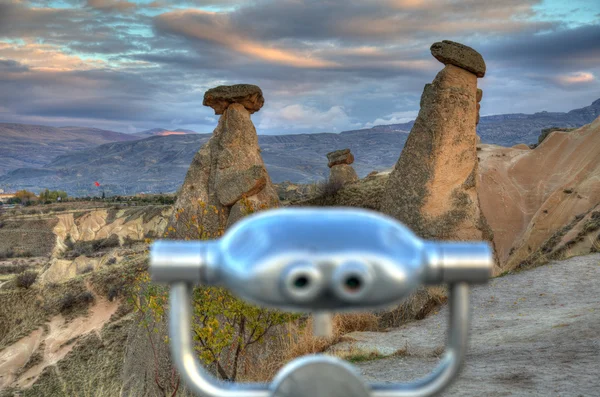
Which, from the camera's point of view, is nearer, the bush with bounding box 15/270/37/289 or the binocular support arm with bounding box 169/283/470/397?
the binocular support arm with bounding box 169/283/470/397

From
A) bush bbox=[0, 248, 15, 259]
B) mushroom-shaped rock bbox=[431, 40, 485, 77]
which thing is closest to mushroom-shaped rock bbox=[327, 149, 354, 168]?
mushroom-shaped rock bbox=[431, 40, 485, 77]

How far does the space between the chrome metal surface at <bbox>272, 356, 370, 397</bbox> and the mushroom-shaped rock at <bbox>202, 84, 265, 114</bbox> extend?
12.8m

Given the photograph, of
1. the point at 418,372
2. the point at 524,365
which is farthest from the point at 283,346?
the point at 524,365

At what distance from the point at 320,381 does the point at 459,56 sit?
12.9 meters

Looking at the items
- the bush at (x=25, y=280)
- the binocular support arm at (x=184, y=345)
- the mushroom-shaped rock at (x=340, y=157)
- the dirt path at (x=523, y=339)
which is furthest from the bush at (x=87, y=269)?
the binocular support arm at (x=184, y=345)

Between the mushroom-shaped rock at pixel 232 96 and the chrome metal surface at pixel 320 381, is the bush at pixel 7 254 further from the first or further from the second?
the chrome metal surface at pixel 320 381

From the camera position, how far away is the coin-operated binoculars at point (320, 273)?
3.33ft

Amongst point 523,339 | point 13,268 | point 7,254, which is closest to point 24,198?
point 7,254

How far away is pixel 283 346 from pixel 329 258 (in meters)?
8.19

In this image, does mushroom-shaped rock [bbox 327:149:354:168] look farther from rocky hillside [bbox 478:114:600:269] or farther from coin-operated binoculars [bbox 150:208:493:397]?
coin-operated binoculars [bbox 150:208:493:397]

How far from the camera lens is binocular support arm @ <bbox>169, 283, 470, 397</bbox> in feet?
3.67

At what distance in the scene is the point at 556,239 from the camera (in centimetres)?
1502

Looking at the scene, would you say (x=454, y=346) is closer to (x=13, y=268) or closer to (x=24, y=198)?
(x=13, y=268)

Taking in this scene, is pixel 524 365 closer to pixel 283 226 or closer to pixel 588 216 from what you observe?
pixel 283 226
